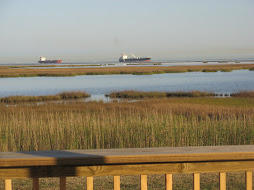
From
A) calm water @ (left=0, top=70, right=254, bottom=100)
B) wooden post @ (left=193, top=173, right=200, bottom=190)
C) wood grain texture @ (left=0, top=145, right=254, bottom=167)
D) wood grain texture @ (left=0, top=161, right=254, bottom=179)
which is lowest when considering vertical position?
calm water @ (left=0, top=70, right=254, bottom=100)

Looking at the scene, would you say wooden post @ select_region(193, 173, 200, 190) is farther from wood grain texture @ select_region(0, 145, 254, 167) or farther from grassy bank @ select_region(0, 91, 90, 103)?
grassy bank @ select_region(0, 91, 90, 103)

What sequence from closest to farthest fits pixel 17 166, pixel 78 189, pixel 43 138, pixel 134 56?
pixel 17 166
pixel 78 189
pixel 43 138
pixel 134 56

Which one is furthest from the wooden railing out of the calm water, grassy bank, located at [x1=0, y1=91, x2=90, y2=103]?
the calm water

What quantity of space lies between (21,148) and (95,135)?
172 cm

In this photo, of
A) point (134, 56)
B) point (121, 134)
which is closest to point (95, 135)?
point (121, 134)

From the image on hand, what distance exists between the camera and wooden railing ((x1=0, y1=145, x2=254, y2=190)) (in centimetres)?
187

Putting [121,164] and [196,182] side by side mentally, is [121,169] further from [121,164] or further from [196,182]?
[196,182]

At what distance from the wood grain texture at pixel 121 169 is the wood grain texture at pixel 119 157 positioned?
4 cm

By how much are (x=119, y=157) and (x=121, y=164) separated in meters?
0.05

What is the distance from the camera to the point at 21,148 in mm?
8273

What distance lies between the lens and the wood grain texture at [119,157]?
1860 mm

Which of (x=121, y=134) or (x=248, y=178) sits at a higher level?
(x=248, y=178)

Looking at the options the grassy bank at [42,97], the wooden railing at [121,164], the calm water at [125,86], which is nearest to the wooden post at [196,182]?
the wooden railing at [121,164]

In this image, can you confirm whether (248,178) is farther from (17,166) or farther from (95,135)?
(95,135)
